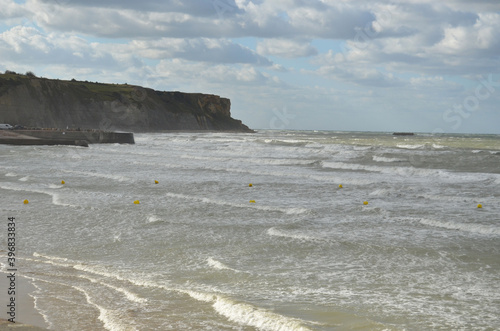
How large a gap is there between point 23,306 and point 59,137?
5349 cm

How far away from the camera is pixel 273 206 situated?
1572 centimetres

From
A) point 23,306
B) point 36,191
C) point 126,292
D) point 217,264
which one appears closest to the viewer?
point 23,306

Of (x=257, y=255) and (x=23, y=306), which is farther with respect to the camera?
(x=257, y=255)

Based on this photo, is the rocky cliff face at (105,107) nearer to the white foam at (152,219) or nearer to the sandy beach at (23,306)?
the white foam at (152,219)

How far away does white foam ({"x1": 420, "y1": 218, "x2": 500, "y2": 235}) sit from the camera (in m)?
11.9

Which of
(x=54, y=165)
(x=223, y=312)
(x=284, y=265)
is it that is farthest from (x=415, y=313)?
(x=54, y=165)

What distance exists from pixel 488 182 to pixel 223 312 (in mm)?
19127

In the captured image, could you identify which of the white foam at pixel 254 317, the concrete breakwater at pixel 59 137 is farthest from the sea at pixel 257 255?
the concrete breakwater at pixel 59 137

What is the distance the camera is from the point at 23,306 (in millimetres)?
6953

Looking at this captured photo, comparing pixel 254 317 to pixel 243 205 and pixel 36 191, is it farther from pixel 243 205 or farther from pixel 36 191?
pixel 36 191

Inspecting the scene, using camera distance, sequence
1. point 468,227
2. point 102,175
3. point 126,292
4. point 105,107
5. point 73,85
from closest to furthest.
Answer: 1. point 126,292
2. point 468,227
3. point 102,175
4. point 105,107
5. point 73,85

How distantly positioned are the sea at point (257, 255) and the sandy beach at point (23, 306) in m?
0.12

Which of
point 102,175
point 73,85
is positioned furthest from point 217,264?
point 73,85

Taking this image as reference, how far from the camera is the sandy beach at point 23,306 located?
5816 mm
